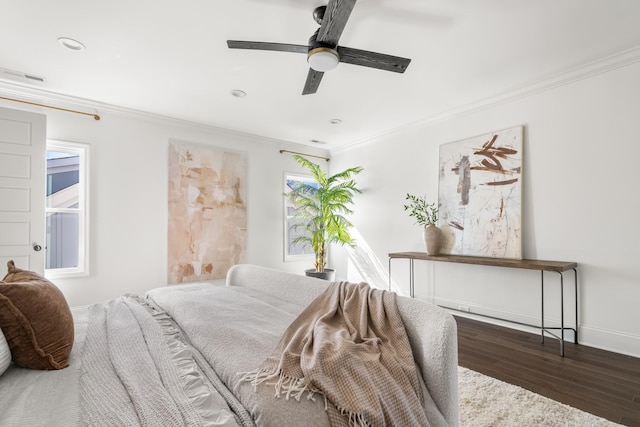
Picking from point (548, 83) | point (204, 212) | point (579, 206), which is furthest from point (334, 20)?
point (204, 212)

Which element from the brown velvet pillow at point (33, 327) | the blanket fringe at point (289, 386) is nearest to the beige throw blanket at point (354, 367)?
the blanket fringe at point (289, 386)

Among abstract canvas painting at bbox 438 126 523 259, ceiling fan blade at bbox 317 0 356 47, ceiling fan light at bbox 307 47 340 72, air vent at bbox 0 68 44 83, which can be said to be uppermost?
air vent at bbox 0 68 44 83

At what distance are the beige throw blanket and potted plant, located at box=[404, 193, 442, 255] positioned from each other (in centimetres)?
242

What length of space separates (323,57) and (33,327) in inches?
80.3

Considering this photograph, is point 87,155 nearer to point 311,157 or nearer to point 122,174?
point 122,174

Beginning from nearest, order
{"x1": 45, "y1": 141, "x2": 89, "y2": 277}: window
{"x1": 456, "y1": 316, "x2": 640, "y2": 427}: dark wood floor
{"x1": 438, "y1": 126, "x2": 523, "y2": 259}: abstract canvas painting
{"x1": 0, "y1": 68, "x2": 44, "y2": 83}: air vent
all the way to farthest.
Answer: {"x1": 456, "y1": 316, "x2": 640, "y2": 427}: dark wood floor, {"x1": 0, "y1": 68, "x2": 44, "y2": 83}: air vent, {"x1": 438, "y1": 126, "x2": 523, "y2": 259}: abstract canvas painting, {"x1": 45, "y1": 141, "x2": 89, "y2": 277}: window

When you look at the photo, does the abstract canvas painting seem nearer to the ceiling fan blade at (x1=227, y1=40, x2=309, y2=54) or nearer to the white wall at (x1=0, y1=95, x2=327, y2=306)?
the ceiling fan blade at (x1=227, y1=40, x2=309, y2=54)

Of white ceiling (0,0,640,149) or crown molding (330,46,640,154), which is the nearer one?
white ceiling (0,0,640,149)

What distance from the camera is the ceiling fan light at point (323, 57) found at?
2.00 m

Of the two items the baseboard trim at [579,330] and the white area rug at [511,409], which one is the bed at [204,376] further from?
the baseboard trim at [579,330]

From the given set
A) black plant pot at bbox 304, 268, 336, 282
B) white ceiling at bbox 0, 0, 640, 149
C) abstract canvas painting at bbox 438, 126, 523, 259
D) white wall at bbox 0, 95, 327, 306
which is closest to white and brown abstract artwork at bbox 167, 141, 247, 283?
white wall at bbox 0, 95, 327, 306

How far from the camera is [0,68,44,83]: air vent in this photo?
111 inches

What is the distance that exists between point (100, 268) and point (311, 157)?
351 centimetres

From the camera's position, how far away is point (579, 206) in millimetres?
Result: 2799
